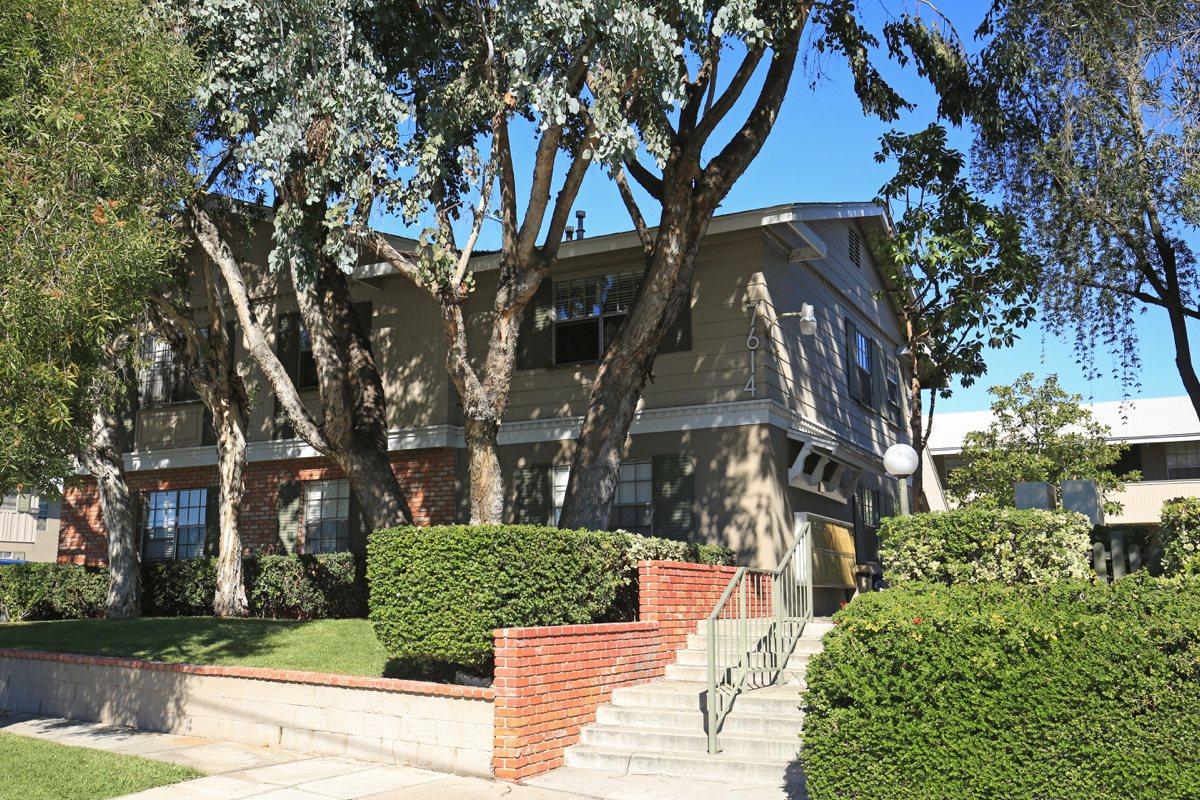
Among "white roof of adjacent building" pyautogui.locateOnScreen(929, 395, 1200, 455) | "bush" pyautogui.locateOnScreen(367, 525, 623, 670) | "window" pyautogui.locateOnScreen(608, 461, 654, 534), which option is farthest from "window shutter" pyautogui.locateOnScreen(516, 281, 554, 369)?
"white roof of adjacent building" pyautogui.locateOnScreen(929, 395, 1200, 455)

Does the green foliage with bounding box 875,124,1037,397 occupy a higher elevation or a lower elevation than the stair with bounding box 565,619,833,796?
higher

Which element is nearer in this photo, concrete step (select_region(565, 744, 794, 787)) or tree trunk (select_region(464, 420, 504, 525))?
concrete step (select_region(565, 744, 794, 787))

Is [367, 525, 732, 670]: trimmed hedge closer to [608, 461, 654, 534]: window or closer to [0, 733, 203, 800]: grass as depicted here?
[0, 733, 203, 800]: grass

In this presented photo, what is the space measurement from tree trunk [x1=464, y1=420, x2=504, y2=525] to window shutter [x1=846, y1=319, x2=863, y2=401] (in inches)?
370

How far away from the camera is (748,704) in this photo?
10133mm

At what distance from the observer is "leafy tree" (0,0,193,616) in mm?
9367

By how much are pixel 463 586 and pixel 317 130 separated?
611 centimetres

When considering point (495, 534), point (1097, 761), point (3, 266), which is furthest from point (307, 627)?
point (1097, 761)

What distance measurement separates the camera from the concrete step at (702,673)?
35.7ft

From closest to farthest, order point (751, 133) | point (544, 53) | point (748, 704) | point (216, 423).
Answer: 1. point (748, 704)
2. point (544, 53)
3. point (751, 133)
4. point (216, 423)

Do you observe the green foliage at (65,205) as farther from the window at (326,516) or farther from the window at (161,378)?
the window at (161,378)

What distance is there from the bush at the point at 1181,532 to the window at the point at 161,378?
1725cm

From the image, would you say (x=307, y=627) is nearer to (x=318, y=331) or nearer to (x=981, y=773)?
(x=318, y=331)

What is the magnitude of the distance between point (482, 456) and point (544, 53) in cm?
452
